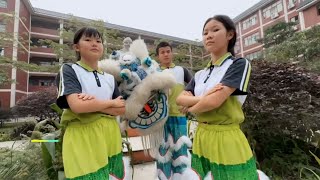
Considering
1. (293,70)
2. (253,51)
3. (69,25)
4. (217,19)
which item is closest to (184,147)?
(217,19)

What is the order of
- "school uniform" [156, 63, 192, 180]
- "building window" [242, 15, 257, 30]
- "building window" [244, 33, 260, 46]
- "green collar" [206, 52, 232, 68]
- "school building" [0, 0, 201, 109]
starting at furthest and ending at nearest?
"building window" [244, 33, 260, 46] < "building window" [242, 15, 257, 30] < "school building" [0, 0, 201, 109] < "school uniform" [156, 63, 192, 180] < "green collar" [206, 52, 232, 68]

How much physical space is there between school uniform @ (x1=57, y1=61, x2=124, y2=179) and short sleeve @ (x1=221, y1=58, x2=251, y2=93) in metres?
0.71

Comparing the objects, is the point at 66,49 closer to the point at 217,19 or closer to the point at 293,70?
the point at 293,70

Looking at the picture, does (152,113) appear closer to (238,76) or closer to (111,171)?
(111,171)

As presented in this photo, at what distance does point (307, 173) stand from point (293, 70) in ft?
4.23

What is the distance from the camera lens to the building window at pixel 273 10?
24530 mm

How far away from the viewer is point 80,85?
4.36 feet

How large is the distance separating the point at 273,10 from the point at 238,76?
28.0m

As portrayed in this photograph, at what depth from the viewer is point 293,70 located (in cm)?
312

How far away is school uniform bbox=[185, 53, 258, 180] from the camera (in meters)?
1.20

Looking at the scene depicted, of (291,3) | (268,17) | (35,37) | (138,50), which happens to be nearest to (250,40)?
(268,17)

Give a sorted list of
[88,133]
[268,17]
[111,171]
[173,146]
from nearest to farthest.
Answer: [88,133] → [111,171] → [173,146] → [268,17]

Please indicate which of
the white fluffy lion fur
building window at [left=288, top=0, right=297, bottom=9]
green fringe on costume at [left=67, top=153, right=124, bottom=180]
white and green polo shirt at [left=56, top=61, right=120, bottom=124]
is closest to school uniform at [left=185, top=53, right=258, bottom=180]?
green fringe on costume at [left=67, top=153, right=124, bottom=180]

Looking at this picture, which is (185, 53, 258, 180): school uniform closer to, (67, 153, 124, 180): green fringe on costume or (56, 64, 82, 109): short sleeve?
(67, 153, 124, 180): green fringe on costume
